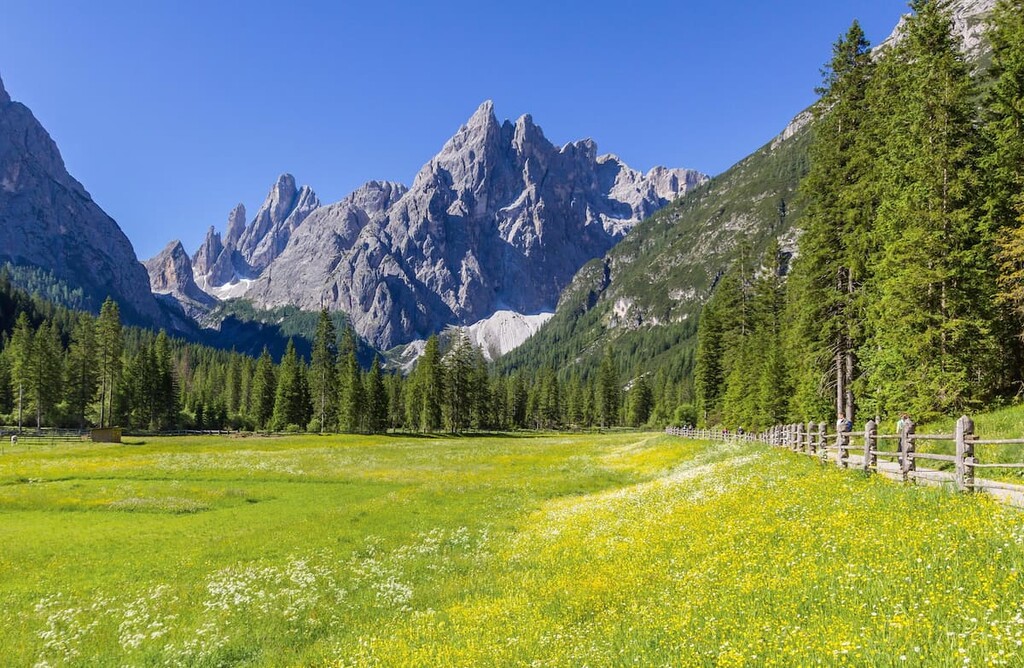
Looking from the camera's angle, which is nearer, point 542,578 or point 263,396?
point 542,578

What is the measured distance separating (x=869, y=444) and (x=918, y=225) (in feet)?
54.7

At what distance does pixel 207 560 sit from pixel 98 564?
4042 millimetres

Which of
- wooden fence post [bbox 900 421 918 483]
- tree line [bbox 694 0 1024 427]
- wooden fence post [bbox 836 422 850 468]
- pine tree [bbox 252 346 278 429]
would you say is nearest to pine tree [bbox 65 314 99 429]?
pine tree [bbox 252 346 278 429]

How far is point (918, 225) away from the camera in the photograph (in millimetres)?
30406

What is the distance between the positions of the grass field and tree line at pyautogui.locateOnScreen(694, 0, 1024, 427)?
33.5 ft

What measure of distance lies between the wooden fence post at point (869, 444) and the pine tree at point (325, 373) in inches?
3676

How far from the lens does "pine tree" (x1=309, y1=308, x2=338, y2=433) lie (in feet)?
351

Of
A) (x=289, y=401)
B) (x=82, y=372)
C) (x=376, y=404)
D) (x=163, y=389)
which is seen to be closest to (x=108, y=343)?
(x=82, y=372)

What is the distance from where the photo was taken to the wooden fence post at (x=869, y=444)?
20.5 metres

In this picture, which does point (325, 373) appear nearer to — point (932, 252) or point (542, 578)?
point (932, 252)

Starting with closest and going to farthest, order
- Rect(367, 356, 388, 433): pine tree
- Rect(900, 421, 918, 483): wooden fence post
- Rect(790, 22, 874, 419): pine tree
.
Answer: Rect(900, 421, 918, 483): wooden fence post
Rect(790, 22, 874, 419): pine tree
Rect(367, 356, 388, 433): pine tree

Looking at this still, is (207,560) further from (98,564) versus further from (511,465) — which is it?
(511,465)

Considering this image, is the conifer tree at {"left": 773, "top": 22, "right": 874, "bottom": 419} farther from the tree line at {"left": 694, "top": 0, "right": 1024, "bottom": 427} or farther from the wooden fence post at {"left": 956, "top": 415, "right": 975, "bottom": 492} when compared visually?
the wooden fence post at {"left": 956, "top": 415, "right": 975, "bottom": 492}

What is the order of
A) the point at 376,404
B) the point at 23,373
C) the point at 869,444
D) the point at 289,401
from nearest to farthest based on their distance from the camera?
the point at 869,444 < the point at 23,373 < the point at 289,401 < the point at 376,404
